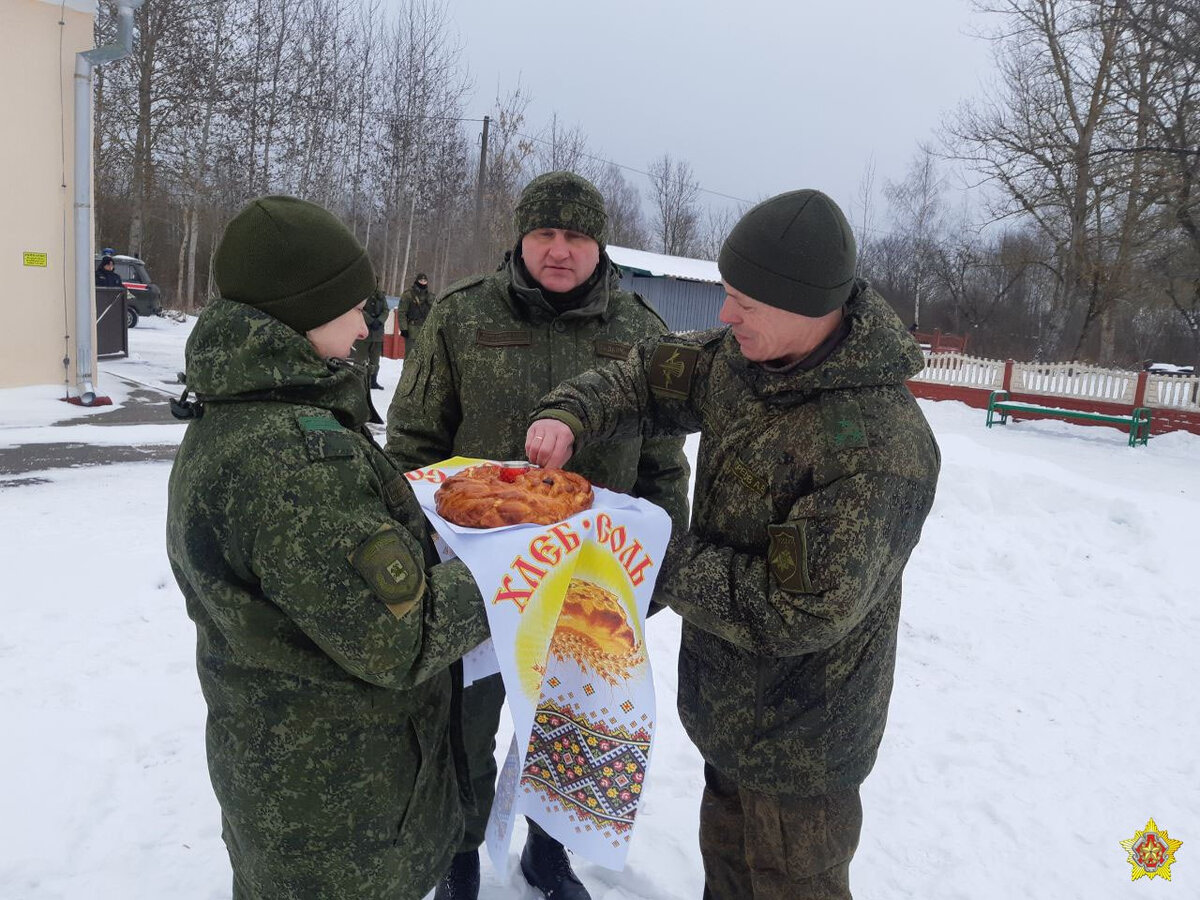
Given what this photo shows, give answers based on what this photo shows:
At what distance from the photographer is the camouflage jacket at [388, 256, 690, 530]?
272 cm


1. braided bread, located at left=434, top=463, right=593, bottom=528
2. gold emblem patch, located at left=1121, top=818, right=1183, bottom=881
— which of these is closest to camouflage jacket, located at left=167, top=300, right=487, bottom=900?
braided bread, located at left=434, top=463, right=593, bottom=528

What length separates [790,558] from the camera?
69.4 inches

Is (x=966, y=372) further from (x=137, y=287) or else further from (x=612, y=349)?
(x=137, y=287)

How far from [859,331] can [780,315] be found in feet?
0.60

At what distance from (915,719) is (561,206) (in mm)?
3086

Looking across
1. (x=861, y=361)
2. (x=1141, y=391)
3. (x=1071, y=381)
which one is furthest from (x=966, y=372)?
(x=861, y=361)

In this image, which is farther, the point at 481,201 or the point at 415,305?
the point at 481,201

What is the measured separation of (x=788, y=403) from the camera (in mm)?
1948

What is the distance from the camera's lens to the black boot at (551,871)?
268 cm

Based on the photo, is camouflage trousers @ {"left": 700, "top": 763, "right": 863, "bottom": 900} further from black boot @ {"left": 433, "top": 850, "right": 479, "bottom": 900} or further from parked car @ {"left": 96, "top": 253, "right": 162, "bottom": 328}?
parked car @ {"left": 96, "top": 253, "right": 162, "bottom": 328}

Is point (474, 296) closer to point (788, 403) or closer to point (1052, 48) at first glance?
point (788, 403)

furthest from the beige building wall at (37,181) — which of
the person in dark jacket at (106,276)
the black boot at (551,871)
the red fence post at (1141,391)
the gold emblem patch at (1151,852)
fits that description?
the red fence post at (1141,391)

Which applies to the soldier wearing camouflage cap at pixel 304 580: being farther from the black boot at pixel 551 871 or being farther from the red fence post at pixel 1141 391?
the red fence post at pixel 1141 391

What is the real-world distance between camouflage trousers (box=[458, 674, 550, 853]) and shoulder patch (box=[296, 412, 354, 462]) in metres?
1.21
